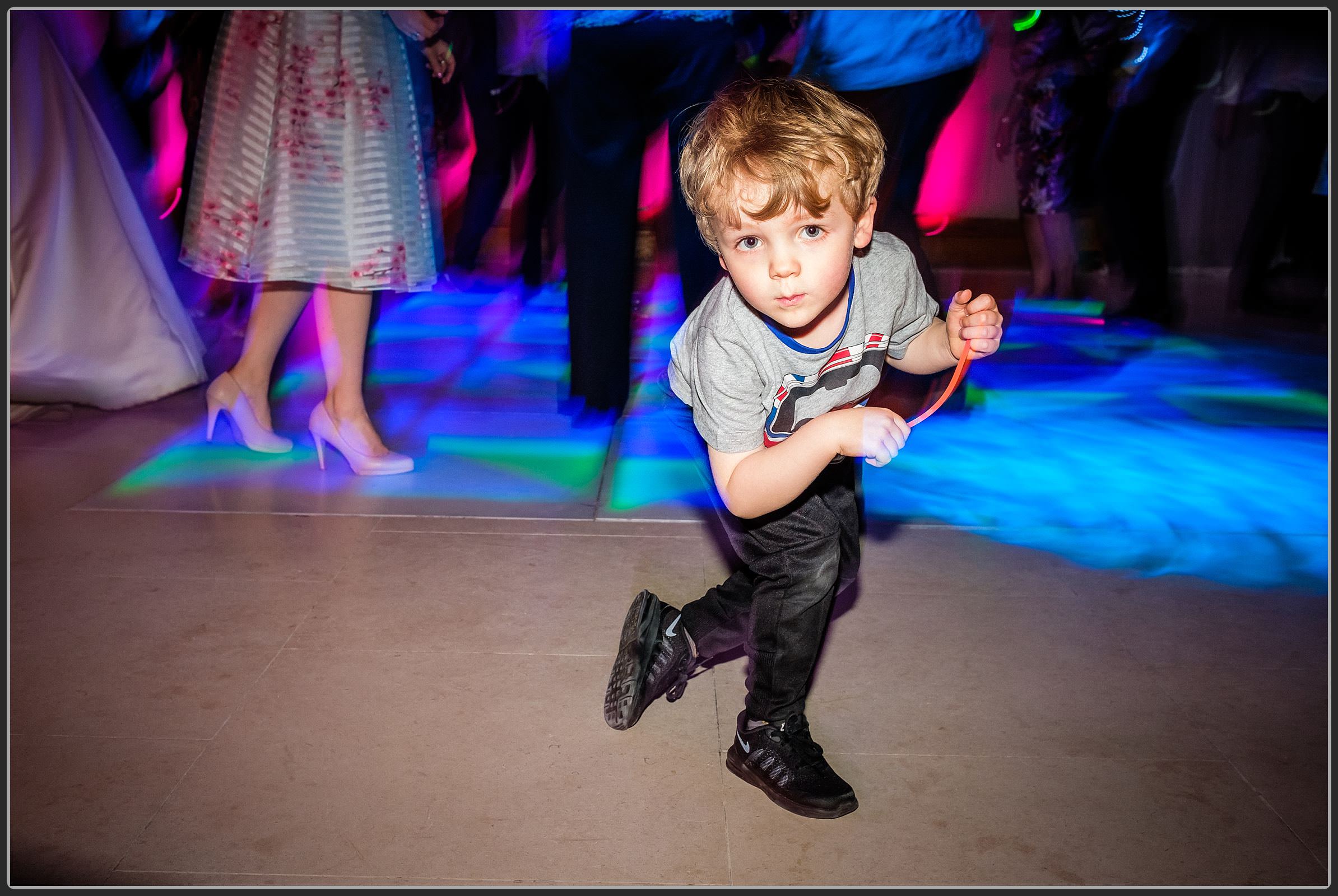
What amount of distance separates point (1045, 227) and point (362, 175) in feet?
12.9

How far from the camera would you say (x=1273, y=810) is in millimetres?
1343

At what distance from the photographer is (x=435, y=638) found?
1.76 meters

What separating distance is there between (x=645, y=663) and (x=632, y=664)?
0.08 ft

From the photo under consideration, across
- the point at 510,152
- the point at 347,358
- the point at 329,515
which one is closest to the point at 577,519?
the point at 329,515

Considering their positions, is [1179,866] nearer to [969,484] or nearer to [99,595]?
[969,484]

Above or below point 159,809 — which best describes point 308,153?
above

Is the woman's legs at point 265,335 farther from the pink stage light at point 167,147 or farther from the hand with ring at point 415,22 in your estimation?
the pink stage light at point 167,147

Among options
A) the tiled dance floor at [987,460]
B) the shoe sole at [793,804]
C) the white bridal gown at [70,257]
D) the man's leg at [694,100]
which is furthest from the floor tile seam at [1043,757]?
the white bridal gown at [70,257]

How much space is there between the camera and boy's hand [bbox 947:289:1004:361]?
52.6 inches

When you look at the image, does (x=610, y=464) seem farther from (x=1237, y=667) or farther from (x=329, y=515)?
(x=1237, y=667)

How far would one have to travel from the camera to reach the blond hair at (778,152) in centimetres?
120

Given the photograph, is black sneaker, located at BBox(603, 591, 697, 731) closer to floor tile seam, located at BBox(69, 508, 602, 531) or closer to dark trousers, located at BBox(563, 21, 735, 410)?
floor tile seam, located at BBox(69, 508, 602, 531)

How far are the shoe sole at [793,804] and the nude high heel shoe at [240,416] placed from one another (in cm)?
183

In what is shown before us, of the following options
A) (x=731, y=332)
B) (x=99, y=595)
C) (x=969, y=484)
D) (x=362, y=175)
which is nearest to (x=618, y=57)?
(x=362, y=175)
